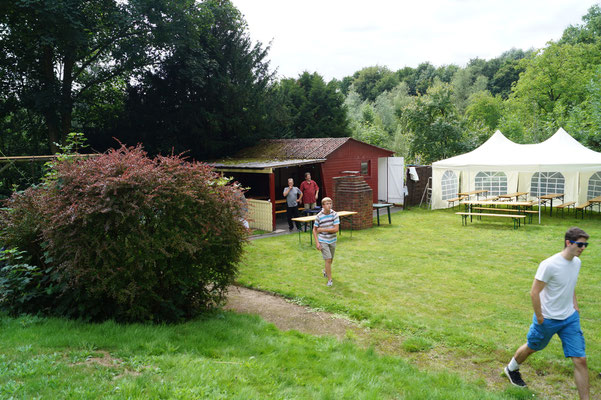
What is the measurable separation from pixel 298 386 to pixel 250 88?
2128 cm

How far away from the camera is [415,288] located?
8.16 meters

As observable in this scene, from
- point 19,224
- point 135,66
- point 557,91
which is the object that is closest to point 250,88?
point 135,66

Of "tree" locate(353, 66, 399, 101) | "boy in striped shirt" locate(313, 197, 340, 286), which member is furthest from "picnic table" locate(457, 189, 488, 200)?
"tree" locate(353, 66, 399, 101)

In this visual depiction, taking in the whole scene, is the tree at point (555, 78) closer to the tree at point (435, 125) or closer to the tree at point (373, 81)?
the tree at point (435, 125)

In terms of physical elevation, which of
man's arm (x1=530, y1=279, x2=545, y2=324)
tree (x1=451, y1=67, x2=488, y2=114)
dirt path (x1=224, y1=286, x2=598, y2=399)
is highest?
tree (x1=451, y1=67, x2=488, y2=114)

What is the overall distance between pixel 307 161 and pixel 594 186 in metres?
13.2

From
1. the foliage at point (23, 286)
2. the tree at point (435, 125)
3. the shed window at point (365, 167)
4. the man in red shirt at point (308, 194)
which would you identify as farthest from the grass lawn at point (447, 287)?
the tree at point (435, 125)

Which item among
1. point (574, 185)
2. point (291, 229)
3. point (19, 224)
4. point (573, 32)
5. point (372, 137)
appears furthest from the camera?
point (573, 32)

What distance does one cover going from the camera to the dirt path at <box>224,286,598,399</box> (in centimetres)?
465

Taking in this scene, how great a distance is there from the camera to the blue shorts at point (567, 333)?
13.6ft

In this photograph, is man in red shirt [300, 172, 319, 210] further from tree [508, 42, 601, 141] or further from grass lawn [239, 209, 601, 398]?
tree [508, 42, 601, 141]

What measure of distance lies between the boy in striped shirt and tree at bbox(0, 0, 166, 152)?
1309cm

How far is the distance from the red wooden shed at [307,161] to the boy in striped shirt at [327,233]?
6.77 metres

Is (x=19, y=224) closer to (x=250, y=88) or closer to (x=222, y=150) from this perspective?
(x=222, y=150)
